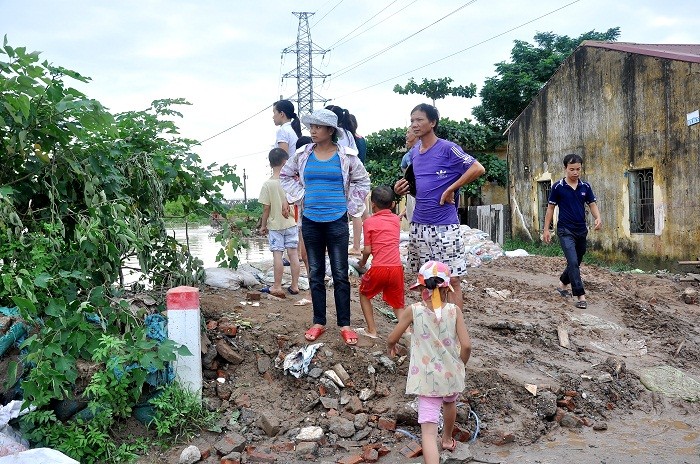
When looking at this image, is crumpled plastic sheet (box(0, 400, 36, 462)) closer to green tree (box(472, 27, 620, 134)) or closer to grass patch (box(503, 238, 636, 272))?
grass patch (box(503, 238, 636, 272))

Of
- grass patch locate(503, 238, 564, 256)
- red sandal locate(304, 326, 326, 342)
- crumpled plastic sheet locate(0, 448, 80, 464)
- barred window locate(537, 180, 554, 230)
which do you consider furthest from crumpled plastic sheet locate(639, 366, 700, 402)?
barred window locate(537, 180, 554, 230)

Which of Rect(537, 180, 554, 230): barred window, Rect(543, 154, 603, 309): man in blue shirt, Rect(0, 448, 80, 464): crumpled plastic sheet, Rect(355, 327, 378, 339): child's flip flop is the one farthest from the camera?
Rect(537, 180, 554, 230): barred window

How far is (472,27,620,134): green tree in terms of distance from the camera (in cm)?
2252

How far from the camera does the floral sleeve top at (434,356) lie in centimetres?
366

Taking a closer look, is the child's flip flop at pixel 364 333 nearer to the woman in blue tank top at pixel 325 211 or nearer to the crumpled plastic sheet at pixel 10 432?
the woman in blue tank top at pixel 325 211

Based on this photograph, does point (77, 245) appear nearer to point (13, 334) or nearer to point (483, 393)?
point (13, 334)

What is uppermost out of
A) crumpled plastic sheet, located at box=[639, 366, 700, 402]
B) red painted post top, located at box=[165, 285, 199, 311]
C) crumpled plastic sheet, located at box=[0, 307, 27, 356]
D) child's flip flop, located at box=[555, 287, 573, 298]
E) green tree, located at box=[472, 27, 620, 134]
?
green tree, located at box=[472, 27, 620, 134]

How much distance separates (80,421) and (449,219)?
2965 millimetres

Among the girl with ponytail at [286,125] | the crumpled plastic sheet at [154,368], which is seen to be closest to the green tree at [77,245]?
the crumpled plastic sheet at [154,368]

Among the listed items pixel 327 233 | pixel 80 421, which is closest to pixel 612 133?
pixel 327 233

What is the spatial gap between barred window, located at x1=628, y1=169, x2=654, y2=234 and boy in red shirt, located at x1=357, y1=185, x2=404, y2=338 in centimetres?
950

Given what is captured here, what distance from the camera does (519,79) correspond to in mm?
22438

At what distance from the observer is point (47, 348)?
3.65m

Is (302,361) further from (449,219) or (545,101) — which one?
(545,101)
